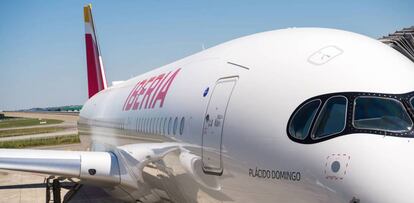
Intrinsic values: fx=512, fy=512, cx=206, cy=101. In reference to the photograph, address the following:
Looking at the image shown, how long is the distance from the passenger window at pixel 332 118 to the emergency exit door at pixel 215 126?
4.71 feet

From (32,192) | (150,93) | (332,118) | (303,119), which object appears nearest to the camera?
(332,118)

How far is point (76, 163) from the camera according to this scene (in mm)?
11008

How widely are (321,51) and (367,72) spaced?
0.68m

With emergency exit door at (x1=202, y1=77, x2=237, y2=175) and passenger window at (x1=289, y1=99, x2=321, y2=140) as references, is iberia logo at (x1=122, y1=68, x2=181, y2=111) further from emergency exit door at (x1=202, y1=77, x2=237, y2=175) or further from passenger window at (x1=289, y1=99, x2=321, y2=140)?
passenger window at (x1=289, y1=99, x2=321, y2=140)

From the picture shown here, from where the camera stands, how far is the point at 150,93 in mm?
10414

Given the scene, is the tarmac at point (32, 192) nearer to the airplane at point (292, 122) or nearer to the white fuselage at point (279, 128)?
the airplane at point (292, 122)

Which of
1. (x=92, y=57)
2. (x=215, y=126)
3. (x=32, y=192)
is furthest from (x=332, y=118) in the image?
(x=92, y=57)

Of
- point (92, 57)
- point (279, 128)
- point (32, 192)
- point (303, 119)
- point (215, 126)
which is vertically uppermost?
point (92, 57)

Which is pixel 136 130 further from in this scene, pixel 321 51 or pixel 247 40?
pixel 321 51

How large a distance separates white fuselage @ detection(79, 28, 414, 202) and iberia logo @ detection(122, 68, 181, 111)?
140 centimetres

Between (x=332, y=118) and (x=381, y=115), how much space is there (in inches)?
16.9

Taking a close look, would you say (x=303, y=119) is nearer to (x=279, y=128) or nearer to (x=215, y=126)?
(x=279, y=128)

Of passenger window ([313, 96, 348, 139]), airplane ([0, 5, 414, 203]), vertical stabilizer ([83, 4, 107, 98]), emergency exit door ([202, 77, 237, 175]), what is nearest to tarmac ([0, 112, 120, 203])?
vertical stabilizer ([83, 4, 107, 98])

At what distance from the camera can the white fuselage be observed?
423 centimetres
